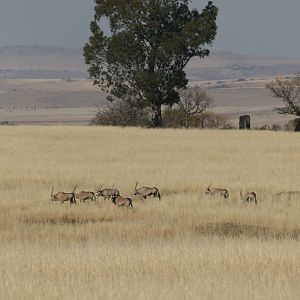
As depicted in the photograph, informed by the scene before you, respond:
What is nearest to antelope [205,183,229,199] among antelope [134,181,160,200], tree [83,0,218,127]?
antelope [134,181,160,200]

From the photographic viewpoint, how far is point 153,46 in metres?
53.0

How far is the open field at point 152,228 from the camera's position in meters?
9.70

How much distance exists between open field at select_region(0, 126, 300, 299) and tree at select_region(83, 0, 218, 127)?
17395mm

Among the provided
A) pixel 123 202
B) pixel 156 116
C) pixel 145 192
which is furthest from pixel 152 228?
pixel 156 116

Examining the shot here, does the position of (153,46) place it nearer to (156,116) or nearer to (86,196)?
(156,116)

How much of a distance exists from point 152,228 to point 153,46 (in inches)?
1505

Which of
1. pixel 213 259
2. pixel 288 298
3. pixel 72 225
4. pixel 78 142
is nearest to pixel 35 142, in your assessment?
pixel 78 142

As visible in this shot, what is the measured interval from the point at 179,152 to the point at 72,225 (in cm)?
1870

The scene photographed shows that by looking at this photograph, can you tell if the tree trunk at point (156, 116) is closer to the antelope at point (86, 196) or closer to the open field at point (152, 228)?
the open field at point (152, 228)

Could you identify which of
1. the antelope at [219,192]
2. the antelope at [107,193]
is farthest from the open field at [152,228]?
the antelope at [219,192]

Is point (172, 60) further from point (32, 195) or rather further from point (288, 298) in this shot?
point (288, 298)

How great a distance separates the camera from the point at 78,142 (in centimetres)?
3906

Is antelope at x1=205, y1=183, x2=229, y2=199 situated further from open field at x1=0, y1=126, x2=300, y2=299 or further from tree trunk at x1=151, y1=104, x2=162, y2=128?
tree trunk at x1=151, y1=104, x2=162, y2=128

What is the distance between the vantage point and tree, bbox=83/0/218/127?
51.7 metres
